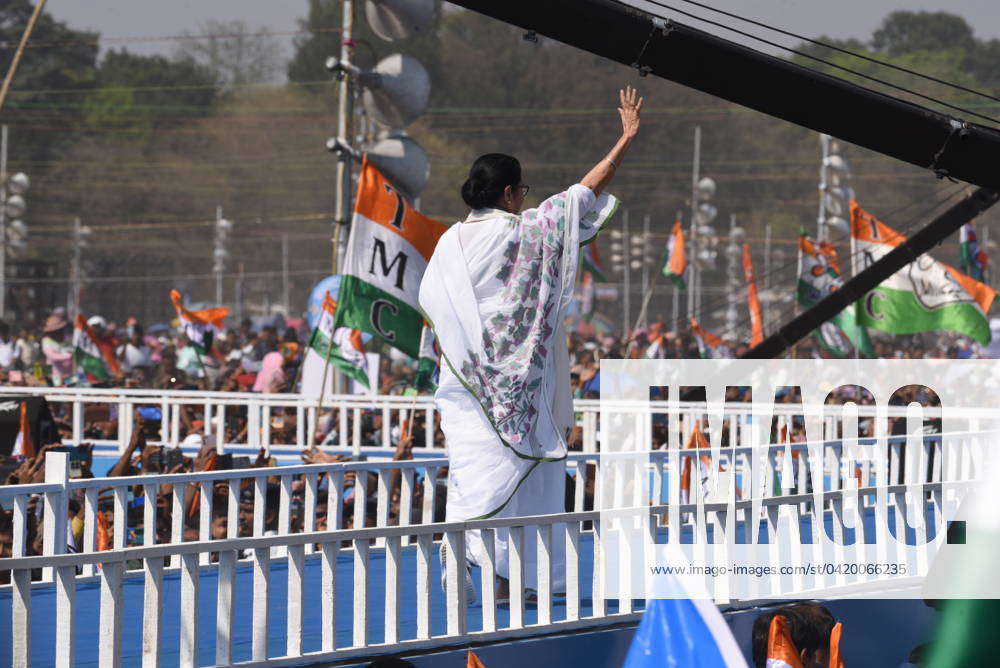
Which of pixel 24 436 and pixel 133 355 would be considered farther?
pixel 133 355

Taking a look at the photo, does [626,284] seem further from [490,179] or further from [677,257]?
[490,179]

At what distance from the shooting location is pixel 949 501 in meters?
7.68

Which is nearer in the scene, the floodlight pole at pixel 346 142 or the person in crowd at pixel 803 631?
the person in crowd at pixel 803 631

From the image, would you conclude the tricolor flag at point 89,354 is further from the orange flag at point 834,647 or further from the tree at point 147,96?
the tree at point 147,96

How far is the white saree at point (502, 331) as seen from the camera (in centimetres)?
634

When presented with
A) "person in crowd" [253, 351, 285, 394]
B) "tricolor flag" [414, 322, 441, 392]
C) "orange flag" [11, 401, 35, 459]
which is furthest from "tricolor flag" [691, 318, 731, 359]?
"orange flag" [11, 401, 35, 459]

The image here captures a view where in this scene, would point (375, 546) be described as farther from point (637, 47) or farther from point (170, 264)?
point (170, 264)

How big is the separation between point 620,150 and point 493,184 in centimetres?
51

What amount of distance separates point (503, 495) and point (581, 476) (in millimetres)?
2325

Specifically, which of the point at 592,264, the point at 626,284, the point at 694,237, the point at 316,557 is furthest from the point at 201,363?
the point at 626,284

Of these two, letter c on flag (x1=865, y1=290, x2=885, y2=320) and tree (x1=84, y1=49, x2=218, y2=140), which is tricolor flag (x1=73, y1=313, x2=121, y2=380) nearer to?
letter c on flag (x1=865, y1=290, x2=885, y2=320)

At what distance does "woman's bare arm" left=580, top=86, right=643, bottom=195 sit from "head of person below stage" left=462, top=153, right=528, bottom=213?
0.89 ft

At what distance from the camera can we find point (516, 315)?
6348 millimetres

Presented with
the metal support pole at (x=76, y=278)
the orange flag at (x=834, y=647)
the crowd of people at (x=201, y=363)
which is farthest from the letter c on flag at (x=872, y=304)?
the metal support pole at (x=76, y=278)
